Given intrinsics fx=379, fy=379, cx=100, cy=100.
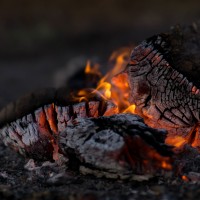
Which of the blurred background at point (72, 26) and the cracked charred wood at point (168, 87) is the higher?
the blurred background at point (72, 26)

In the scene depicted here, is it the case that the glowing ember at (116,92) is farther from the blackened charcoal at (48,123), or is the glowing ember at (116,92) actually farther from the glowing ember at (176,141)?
the glowing ember at (176,141)

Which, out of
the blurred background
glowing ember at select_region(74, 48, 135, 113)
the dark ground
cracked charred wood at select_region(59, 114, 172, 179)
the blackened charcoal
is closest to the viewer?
cracked charred wood at select_region(59, 114, 172, 179)

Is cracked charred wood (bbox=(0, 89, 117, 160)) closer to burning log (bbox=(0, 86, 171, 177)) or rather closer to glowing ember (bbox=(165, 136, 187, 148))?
burning log (bbox=(0, 86, 171, 177))

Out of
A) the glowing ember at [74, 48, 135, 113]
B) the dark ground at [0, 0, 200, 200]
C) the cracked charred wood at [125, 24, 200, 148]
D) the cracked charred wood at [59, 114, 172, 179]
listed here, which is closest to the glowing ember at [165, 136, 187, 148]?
the cracked charred wood at [125, 24, 200, 148]

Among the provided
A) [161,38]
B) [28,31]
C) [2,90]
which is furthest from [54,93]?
[28,31]

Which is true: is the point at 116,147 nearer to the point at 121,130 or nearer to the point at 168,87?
the point at 121,130

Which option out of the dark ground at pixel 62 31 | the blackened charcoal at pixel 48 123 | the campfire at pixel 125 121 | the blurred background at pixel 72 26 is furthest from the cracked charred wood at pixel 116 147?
the blurred background at pixel 72 26

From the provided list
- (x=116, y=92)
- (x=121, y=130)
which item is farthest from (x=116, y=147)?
(x=116, y=92)
